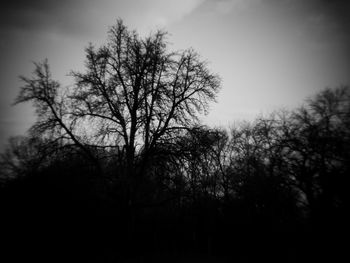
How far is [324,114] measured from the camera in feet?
44.2

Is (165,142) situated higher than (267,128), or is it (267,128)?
(267,128)

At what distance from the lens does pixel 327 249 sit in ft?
29.8

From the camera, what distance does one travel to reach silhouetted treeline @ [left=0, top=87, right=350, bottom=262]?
7383mm

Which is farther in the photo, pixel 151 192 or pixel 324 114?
pixel 324 114

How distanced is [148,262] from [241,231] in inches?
445

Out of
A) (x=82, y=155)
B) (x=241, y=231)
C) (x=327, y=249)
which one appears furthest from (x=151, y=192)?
(x=241, y=231)

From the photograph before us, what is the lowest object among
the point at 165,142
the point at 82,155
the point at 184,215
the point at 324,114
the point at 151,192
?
the point at 184,215

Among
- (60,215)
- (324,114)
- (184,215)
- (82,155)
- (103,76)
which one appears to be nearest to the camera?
(60,215)

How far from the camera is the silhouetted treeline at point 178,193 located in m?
7.38

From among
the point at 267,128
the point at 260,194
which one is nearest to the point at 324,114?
the point at 267,128

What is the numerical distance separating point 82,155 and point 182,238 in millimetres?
15769

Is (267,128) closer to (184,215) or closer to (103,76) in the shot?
(184,215)

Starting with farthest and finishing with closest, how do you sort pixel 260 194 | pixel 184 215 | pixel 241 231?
pixel 184 215 < pixel 241 231 < pixel 260 194

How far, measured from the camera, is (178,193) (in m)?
9.40
